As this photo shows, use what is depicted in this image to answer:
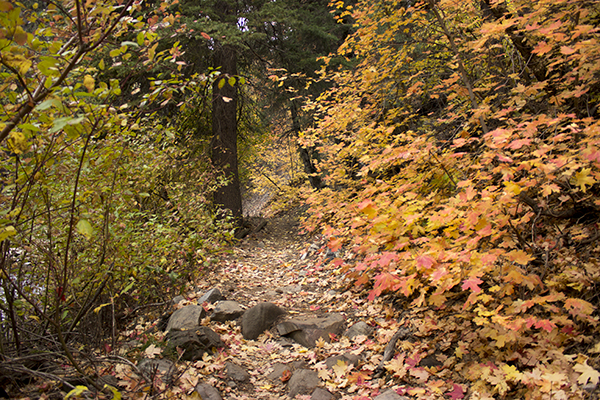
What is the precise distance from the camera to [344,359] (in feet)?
11.4

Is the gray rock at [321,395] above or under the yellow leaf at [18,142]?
under

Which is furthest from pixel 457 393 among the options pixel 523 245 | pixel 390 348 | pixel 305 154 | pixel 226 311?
pixel 305 154

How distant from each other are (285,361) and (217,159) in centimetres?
683

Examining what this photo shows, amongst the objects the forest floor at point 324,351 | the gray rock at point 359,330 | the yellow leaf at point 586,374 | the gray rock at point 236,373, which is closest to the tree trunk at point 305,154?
the forest floor at point 324,351

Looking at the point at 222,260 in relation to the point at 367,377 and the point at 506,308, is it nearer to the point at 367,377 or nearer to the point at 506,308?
the point at 367,377

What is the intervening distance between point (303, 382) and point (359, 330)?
99 cm

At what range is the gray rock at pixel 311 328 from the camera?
13.1ft

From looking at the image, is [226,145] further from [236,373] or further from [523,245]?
[523,245]

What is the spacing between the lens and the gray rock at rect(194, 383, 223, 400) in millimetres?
2850

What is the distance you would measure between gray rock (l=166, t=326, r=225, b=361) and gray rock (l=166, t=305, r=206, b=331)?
20 centimetres

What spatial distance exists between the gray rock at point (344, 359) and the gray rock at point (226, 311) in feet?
4.96

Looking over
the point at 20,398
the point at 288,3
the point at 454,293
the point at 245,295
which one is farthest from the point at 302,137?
the point at 288,3

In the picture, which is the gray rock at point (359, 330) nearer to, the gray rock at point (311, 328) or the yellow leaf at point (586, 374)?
the gray rock at point (311, 328)

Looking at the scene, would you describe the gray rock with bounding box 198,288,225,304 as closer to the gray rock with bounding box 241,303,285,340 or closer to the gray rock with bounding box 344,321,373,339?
the gray rock with bounding box 241,303,285,340
